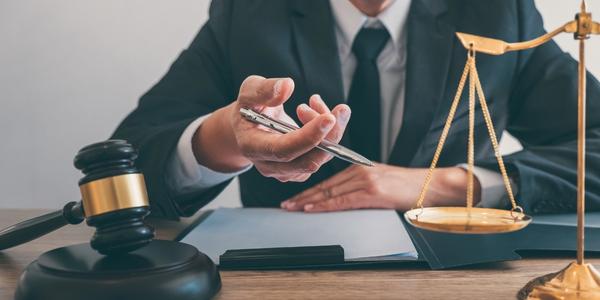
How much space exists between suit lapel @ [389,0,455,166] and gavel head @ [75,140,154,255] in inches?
42.6

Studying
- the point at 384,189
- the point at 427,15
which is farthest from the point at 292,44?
the point at 384,189

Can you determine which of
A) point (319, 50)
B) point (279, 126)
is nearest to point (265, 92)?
point (279, 126)

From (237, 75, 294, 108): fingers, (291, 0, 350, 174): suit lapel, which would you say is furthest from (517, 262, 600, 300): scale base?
(291, 0, 350, 174): suit lapel

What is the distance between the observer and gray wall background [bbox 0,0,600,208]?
275 cm

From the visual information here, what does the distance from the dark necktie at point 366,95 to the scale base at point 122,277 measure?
3.52 feet

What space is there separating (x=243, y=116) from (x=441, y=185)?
2.19ft

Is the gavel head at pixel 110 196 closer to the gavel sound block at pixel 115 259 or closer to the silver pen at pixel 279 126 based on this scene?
the gavel sound block at pixel 115 259

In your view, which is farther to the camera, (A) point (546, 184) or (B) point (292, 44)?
(B) point (292, 44)

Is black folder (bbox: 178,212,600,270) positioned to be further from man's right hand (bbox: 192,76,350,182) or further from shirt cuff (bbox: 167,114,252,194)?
shirt cuff (bbox: 167,114,252,194)

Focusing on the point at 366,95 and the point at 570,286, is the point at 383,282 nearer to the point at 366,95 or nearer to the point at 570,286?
the point at 570,286

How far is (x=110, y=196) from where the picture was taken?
706 millimetres

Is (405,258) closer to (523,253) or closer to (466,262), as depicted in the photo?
(466,262)

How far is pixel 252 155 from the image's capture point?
1.02 m

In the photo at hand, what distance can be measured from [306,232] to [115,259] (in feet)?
1.29
